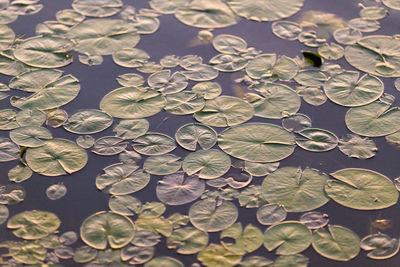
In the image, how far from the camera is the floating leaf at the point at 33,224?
2525 millimetres

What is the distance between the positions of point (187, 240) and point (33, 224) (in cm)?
67

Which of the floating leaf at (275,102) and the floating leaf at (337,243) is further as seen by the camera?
the floating leaf at (275,102)

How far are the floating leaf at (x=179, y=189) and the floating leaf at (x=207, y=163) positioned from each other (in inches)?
1.8

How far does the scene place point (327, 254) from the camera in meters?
2.46

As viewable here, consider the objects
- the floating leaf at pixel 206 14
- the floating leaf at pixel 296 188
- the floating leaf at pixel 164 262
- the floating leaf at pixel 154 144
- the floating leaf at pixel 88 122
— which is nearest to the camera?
the floating leaf at pixel 164 262

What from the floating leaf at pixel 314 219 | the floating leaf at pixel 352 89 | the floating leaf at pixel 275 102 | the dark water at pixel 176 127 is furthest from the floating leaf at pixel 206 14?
the floating leaf at pixel 314 219

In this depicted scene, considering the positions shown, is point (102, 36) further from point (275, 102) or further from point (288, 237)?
point (288, 237)

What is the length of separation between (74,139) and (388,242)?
155 cm

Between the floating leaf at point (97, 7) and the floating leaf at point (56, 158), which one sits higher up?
the floating leaf at point (97, 7)

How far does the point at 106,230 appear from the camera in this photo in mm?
2525

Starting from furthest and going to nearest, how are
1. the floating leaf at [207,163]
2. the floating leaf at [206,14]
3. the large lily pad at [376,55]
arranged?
1. the floating leaf at [206,14]
2. the large lily pad at [376,55]
3. the floating leaf at [207,163]

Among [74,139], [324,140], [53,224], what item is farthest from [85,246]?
[324,140]

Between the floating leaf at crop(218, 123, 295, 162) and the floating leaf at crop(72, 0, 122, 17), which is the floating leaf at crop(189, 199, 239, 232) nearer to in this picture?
the floating leaf at crop(218, 123, 295, 162)

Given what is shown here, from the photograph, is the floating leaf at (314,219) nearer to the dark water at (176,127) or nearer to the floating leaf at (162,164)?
the dark water at (176,127)
